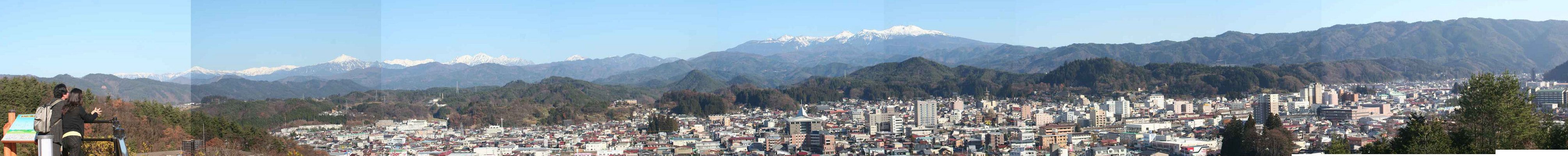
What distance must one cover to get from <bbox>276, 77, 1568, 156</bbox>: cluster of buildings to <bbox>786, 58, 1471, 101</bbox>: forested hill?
79 centimetres

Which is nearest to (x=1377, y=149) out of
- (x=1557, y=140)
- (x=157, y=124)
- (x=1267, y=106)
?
(x=1557, y=140)

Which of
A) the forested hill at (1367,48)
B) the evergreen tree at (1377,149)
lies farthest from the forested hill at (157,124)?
the forested hill at (1367,48)

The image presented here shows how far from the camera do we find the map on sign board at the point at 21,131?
2.46 m

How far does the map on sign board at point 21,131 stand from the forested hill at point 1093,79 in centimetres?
1567

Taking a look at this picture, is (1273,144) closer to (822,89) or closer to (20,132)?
(20,132)

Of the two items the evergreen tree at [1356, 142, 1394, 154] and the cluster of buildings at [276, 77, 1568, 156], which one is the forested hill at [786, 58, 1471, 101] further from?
the evergreen tree at [1356, 142, 1394, 154]

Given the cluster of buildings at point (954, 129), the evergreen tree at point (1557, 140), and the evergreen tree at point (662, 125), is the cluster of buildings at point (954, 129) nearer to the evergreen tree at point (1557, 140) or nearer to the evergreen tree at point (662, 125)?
the evergreen tree at point (662, 125)

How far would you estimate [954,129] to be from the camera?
42.7 feet

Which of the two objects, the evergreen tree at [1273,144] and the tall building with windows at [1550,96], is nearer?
the tall building with windows at [1550,96]

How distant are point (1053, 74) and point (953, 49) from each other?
1.96 m

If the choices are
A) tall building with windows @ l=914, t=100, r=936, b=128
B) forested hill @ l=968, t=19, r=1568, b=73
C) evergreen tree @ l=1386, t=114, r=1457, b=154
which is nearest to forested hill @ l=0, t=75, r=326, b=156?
evergreen tree @ l=1386, t=114, r=1457, b=154

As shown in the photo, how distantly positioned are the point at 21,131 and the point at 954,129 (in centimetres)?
1117

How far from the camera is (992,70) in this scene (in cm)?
2212

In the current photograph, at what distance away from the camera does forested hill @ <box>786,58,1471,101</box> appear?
717 inches
